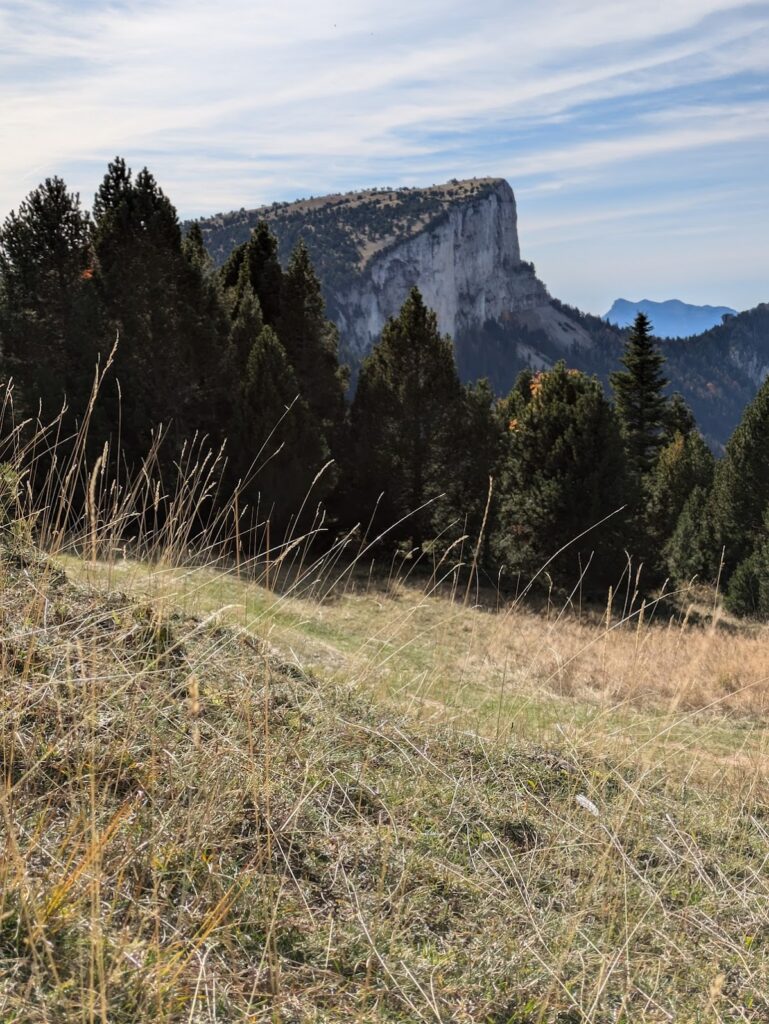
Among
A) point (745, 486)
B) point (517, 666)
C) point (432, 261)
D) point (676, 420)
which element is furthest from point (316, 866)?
point (432, 261)

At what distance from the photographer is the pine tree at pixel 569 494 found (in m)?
21.4

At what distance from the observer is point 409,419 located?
22625 mm

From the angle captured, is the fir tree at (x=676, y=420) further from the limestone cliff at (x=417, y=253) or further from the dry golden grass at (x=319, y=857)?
the limestone cliff at (x=417, y=253)

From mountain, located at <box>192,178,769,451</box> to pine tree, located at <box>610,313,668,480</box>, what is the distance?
88.6m

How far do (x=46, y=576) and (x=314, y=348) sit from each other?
20.1 meters

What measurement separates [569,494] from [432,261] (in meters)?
148

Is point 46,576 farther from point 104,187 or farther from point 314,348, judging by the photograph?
point 314,348

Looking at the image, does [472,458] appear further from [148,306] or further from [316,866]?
[316,866]

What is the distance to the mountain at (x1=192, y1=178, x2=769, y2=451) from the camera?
14625cm

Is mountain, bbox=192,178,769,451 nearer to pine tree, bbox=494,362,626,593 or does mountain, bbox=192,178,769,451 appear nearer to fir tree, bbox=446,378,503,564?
fir tree, bbox=446,378,503,564

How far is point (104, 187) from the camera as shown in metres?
19.1

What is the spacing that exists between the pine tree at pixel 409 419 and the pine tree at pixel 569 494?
7.29 feet

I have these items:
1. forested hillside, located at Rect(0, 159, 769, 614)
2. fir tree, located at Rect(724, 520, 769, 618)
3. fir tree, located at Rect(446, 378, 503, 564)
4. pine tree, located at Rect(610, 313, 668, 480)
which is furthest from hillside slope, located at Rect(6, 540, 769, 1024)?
pine tree, located at Rect(610, 313, 668, 480)

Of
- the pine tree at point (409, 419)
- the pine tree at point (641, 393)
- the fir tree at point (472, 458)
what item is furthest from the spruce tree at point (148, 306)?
the pine tree at point (641, 393)
